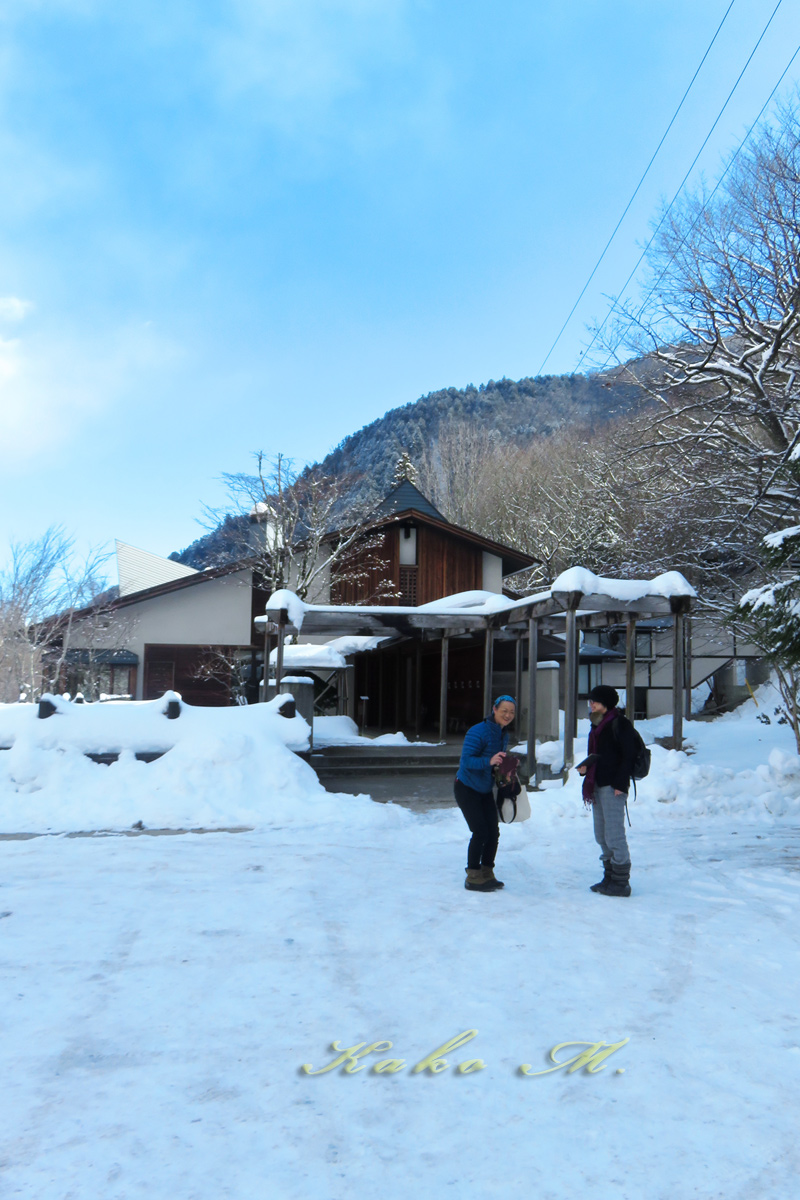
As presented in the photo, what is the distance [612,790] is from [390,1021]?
2961mm

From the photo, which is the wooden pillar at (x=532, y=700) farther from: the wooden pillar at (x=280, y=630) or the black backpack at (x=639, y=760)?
the black backpack at (x=639, y=760)

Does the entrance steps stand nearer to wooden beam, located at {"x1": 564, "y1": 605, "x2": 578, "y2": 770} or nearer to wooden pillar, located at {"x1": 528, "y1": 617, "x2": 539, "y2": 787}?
wooden pillar, located at {"x1": 528, "y1": 617, "x2": 539, "y2": 787}

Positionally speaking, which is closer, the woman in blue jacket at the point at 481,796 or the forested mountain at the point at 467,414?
the woman in blue jacket at the point at 481,796

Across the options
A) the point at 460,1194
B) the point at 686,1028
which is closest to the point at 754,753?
the point at 686,1028

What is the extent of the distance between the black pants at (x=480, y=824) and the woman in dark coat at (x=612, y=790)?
0.75 m

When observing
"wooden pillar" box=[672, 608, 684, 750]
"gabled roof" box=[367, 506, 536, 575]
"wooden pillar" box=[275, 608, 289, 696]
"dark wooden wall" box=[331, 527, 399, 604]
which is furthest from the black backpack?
"dark wooden wall" box=[331, 527, 399, 604]

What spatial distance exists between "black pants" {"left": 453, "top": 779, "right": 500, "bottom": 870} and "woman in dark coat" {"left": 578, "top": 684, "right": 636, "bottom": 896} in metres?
0.75

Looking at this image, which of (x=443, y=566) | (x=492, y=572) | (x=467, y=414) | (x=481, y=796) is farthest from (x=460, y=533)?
(x=467, y=414)

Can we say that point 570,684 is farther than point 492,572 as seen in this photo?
No

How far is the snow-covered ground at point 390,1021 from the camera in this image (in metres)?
2.79

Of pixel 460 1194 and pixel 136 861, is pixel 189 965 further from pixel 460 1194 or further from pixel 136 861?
pixel 136 861

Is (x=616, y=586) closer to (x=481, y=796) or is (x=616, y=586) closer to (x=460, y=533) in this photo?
(x=481, y=796)

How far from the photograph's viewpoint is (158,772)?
10.2 metres

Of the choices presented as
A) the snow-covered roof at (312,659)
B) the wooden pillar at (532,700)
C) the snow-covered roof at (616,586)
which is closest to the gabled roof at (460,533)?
the snow-covered roof at (312,659)
